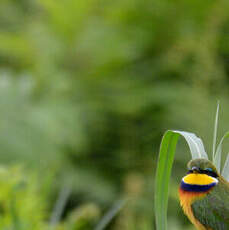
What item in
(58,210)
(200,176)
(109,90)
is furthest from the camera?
(109,90)

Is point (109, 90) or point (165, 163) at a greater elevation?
point (165, 163)

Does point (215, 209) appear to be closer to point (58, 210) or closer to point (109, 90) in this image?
point (58, 210)

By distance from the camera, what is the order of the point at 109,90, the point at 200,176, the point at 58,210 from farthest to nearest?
the point at 109,90, the point at 58,210, the point at 200,176

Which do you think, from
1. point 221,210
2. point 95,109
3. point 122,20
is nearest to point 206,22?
point 122,20

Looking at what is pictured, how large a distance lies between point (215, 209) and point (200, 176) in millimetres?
71

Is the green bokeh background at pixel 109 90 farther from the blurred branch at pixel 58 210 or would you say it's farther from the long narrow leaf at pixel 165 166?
the long narrow leaf at pixel 165 166

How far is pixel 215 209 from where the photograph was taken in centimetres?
105

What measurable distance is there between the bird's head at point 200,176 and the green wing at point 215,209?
16 mm

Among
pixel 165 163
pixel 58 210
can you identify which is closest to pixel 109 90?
pixel 58 210

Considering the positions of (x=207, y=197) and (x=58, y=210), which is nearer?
(x=207, y=197)

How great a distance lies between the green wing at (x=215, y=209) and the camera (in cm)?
104

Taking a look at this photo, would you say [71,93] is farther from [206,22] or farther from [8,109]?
[206,22]

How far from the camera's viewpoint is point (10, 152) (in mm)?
3160

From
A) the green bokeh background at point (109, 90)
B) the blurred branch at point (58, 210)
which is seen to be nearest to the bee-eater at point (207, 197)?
the blurred branch at point (58, 210)
